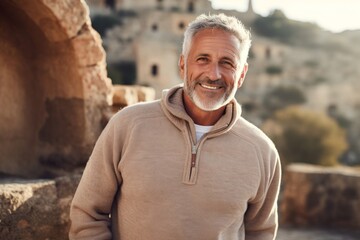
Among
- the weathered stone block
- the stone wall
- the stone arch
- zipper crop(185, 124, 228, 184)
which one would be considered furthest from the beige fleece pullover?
the stone wall

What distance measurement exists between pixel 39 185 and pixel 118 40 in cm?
3721

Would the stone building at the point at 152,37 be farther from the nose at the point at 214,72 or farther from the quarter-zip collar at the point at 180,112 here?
the nose at the point at 214,72

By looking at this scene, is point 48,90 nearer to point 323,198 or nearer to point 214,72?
point 214,72

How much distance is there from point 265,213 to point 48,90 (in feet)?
7.87

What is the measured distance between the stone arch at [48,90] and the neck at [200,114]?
161 centimetres

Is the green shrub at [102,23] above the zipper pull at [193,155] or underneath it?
underneath

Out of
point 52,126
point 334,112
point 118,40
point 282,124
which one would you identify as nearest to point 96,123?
point 52,126

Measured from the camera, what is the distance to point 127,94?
171 inches

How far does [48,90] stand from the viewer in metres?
4.10

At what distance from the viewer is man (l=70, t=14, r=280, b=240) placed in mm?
2248

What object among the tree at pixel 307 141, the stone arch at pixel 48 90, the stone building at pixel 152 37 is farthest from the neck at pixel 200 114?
the stone building at pixel 152 37

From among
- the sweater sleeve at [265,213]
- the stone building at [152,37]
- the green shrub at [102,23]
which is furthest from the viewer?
the green shrub at [102,23]

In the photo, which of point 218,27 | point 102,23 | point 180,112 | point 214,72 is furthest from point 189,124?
point 102,23

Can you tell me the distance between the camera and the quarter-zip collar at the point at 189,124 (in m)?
2.25
